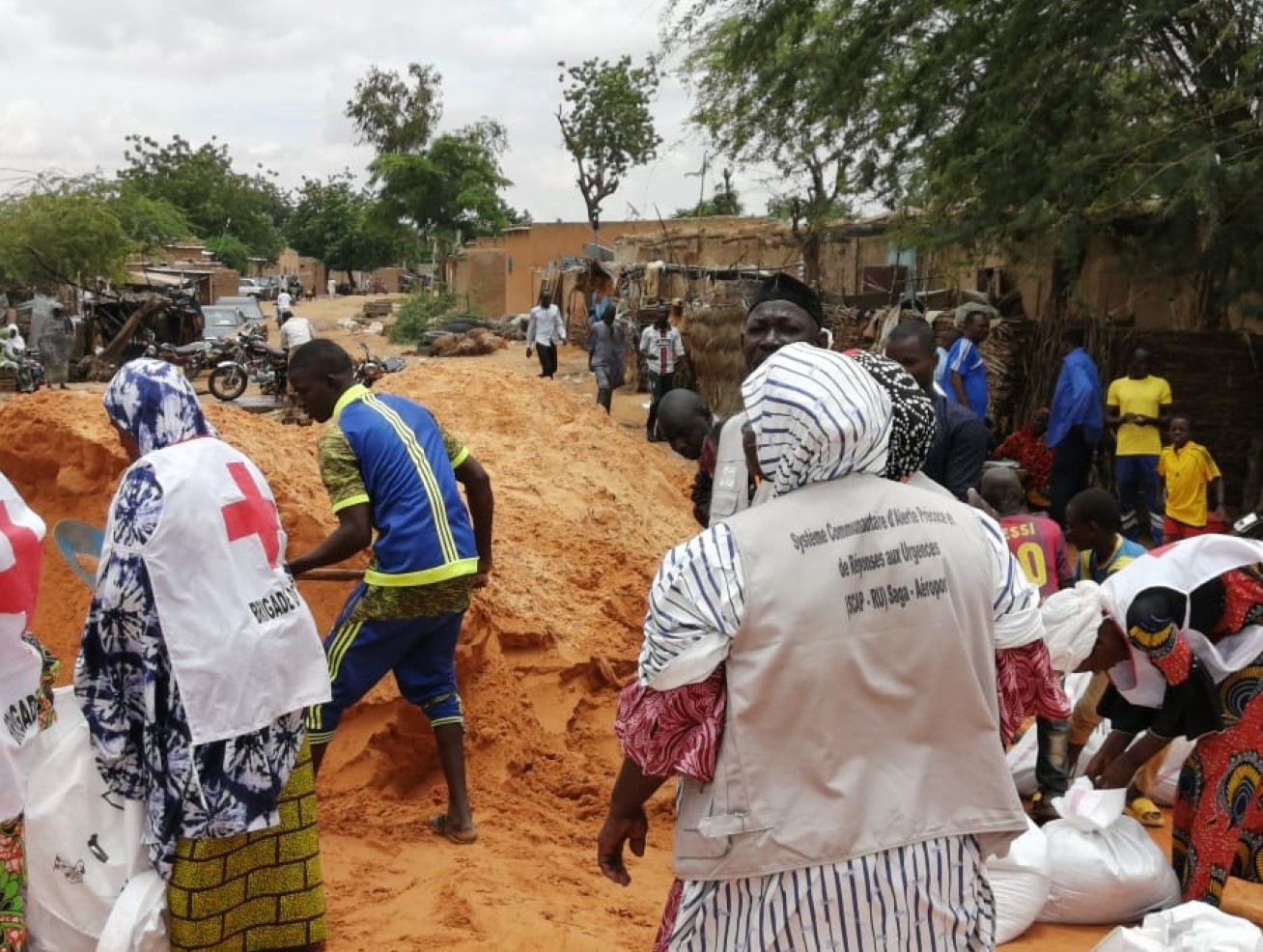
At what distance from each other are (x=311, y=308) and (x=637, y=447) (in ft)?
120

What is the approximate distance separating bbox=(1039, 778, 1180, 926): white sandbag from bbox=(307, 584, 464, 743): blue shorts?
2004mm

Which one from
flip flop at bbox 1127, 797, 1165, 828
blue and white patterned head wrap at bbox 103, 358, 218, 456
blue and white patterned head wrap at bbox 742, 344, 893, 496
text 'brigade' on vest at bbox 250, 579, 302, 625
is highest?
blue and white patterned head wrap at bbox 742, 344, 893, 496

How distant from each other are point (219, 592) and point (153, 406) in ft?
1.59

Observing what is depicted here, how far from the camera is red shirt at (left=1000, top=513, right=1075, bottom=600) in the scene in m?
4.91

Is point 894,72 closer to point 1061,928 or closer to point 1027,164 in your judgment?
point 1027,164

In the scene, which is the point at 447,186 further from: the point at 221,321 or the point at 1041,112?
the point at 1041,112

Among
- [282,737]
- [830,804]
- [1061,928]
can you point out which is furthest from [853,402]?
[1061,928]

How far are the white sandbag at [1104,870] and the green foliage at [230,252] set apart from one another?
54576mm

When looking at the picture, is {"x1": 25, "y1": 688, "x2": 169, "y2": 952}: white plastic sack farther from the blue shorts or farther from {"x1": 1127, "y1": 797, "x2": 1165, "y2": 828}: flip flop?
{"x1": 1127, "y1": 797, "x2": 1165, "y2": 828}: flip flop

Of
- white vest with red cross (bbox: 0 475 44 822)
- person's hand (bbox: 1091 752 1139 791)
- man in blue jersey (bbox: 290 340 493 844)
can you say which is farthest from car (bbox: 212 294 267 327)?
white vest with red cross (bbox: 0 475 44 822)

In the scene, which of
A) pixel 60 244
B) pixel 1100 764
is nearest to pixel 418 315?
pixel 60 244

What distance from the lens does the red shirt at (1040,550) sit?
4.91 m

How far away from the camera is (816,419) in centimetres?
208

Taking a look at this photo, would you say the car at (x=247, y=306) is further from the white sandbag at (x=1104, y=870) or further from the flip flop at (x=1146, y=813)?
the white sandbag at (x=1104, y=870)
